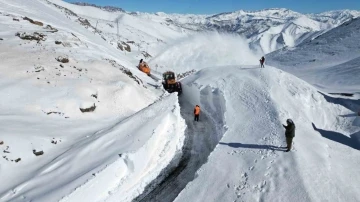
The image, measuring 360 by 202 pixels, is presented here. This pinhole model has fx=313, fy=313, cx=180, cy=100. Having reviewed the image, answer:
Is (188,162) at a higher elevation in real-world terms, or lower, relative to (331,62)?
lower

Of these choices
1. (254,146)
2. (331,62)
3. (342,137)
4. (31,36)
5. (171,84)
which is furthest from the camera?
(331,62)

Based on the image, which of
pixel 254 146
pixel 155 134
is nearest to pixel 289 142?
pixel 254 146

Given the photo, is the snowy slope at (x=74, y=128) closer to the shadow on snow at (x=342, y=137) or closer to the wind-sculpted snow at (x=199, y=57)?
the shadow on snow at (x=342, y=137)

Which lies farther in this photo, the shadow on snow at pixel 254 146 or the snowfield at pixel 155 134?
the shadow on snow at pixel 254 146

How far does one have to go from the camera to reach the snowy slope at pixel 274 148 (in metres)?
12.0

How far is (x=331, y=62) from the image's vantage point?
49.4m

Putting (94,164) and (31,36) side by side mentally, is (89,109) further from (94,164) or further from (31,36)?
(31,36)

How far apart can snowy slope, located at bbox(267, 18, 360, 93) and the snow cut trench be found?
15.4 metres

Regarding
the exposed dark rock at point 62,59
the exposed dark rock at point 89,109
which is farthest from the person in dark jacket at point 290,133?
the exposed dark rock at point 62,59

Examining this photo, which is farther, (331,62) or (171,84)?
(331,62)

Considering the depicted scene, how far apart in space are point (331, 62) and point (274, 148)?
133 feet

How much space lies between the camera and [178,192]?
512 inches

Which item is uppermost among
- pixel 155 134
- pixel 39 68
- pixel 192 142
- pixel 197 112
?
pixel 39 68

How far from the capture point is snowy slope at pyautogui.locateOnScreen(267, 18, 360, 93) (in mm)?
36656
